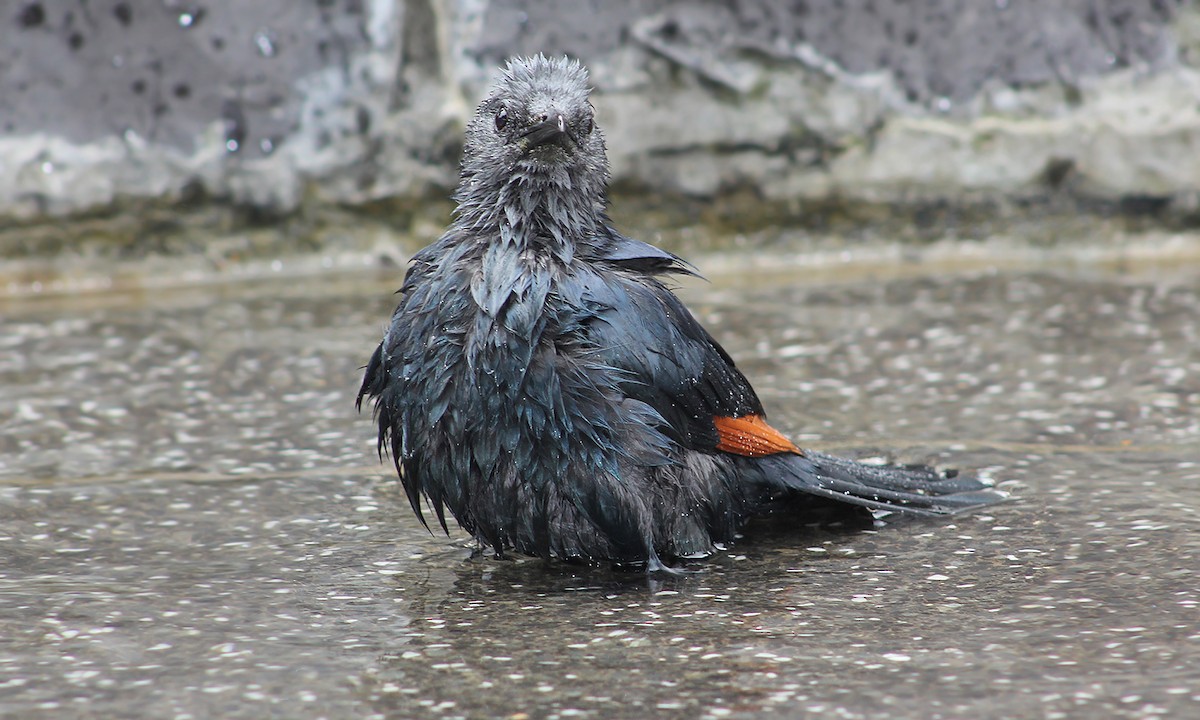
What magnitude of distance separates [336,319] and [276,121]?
1.12 m

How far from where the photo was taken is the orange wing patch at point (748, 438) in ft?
10.3

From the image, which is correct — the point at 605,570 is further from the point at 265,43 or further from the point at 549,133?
the point at 265,43

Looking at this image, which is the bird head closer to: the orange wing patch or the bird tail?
the orange wing patch

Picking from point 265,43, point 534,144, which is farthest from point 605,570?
point 265,43

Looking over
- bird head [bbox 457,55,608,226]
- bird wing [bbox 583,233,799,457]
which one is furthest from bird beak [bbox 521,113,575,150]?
bird wing [bbox 583,233,799,457]

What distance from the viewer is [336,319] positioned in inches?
213

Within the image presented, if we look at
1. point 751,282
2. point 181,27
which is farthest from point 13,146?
point 751,282

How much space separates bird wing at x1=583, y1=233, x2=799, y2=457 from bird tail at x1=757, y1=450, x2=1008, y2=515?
0.05m

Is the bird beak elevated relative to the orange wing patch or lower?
elevated

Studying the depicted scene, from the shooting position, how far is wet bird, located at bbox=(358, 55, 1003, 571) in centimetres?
291

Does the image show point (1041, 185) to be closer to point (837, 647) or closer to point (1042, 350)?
point (1042, 350)

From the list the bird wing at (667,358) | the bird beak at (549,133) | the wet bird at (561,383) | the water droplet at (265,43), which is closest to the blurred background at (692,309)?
the water droplet at (265,43)

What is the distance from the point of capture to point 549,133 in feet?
10.1

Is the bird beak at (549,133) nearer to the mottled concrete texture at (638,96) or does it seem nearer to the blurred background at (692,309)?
the blurred background at (692,309)
